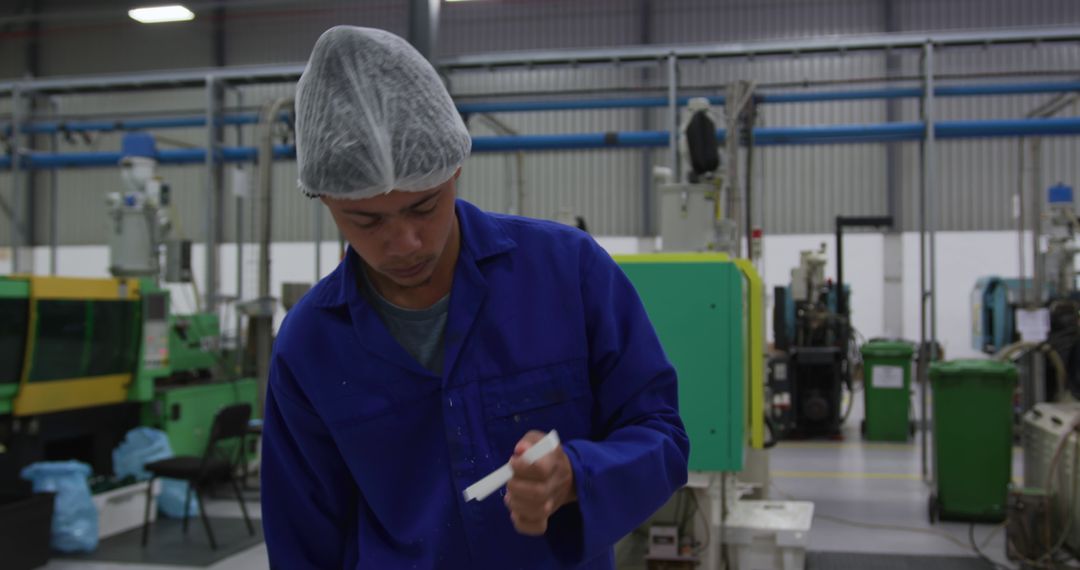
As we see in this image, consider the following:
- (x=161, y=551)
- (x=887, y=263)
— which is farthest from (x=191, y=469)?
(x=887, y=263)

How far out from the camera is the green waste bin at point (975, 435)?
451cm

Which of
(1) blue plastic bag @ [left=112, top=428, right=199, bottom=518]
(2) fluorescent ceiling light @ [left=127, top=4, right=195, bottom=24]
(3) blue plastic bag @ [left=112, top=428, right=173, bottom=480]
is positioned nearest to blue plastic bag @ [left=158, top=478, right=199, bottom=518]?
(1) blue plastic bag @ [left=112, top=428, right=199, bottom=518]

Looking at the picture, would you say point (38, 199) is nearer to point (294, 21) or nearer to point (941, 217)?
point (294, 21)

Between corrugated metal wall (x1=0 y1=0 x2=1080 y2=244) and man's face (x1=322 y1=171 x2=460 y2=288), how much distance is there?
33.4ft

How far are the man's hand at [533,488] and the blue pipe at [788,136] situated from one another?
513 centimetres

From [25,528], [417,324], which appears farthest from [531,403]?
[25,528]

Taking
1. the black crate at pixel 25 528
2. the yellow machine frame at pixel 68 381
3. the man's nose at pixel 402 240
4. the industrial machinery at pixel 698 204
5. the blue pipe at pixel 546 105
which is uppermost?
the blue pipe at pixel 546 105

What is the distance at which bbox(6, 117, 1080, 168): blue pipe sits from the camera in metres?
6.12

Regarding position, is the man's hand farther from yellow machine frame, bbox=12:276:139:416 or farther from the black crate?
yellow machine frame, bbox=12:276:139:416

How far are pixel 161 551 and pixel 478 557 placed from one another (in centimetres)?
386

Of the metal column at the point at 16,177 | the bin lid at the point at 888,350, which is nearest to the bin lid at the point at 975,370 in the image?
the bin lid at the point at 888,350

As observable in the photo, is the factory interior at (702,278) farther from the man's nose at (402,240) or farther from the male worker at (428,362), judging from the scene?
the man's nose at (402,240)

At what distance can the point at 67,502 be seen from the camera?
4.23m

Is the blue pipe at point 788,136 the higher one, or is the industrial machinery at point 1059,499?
the blue pipe at point 788,136
